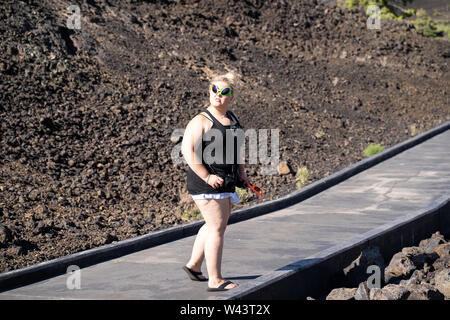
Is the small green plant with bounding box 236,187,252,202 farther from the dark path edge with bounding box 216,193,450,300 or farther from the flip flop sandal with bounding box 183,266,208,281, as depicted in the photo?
the flip flop sandal with bounding box 183,266,208,281

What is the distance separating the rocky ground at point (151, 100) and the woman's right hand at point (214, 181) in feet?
9.61

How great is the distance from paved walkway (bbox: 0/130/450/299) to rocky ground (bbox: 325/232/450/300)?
2.39ft

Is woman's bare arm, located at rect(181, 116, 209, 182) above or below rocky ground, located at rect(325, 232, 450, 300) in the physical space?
above

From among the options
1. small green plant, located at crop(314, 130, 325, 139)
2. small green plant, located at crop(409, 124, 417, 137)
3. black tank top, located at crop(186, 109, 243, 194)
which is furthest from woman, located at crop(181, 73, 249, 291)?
small green plant, located at crop(409, 124, 417, 137)

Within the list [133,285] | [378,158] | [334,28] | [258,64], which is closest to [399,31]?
[334,28]

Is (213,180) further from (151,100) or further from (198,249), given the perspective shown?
(151,100)

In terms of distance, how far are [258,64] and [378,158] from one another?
790 centimetres

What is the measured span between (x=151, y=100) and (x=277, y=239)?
309 inches

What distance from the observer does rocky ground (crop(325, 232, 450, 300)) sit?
228 inches

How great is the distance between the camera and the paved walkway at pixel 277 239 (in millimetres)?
5977

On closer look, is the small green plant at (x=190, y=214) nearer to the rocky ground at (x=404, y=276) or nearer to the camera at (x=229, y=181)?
Answer: the rocky ground at (x=404, y=276)

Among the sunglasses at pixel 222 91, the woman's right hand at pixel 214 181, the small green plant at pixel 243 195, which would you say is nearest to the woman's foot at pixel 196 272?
the woman's right hand at pixel 214 181

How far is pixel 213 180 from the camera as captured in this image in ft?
17.8

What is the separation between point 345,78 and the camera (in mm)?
23844
